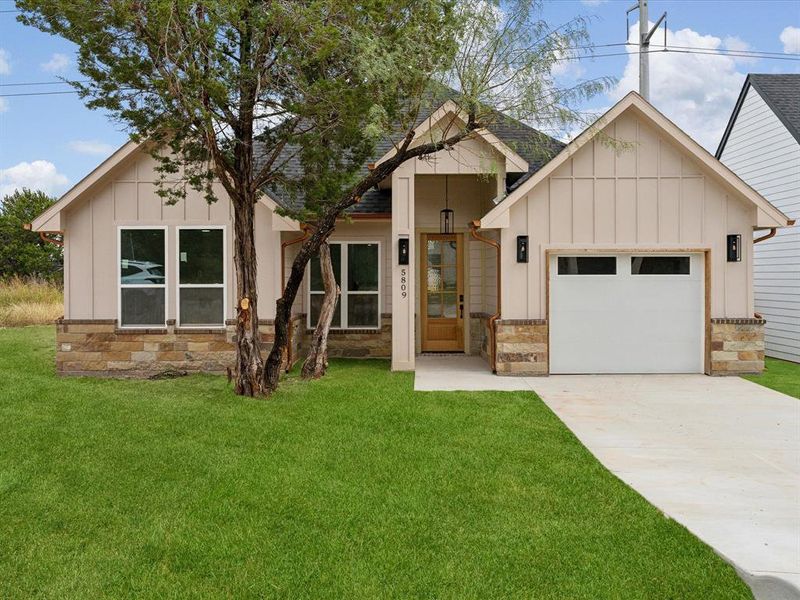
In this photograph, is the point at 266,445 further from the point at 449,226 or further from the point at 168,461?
the point at 449,226

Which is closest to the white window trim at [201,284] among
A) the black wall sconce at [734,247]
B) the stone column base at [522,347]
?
the stone column base at [522,347]

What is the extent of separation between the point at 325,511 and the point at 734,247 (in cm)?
857

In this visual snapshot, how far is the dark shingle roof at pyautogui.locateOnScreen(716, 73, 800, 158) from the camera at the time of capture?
12609 mm

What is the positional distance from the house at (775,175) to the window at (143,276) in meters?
12.3

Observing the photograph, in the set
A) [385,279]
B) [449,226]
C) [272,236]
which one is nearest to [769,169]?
[449,226]

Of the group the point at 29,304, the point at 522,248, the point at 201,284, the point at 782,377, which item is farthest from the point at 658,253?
the point at 29,304

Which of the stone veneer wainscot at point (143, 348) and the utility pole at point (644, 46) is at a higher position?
the utility pole at point (644, 46)

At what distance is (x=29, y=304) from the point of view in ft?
66.2

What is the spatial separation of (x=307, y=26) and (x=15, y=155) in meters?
16.5

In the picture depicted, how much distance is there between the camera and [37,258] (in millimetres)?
26906

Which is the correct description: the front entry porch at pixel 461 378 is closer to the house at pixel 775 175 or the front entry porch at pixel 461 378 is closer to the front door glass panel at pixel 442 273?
the front door glass panel at pixel 442 273

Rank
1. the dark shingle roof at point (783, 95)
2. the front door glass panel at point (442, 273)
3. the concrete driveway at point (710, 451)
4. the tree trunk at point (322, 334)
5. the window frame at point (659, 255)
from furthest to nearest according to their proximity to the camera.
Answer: the front door glass panel at point (442, 273) → the dark shingle roof at point (783, 95) → the window frame at point (659, 255) → the tree trunk at point (322, 334) → the concrete driveway at point (710, 451)

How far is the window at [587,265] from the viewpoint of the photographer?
10.1 meters

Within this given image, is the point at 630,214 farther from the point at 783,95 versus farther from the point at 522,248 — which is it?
the point at 783,95
